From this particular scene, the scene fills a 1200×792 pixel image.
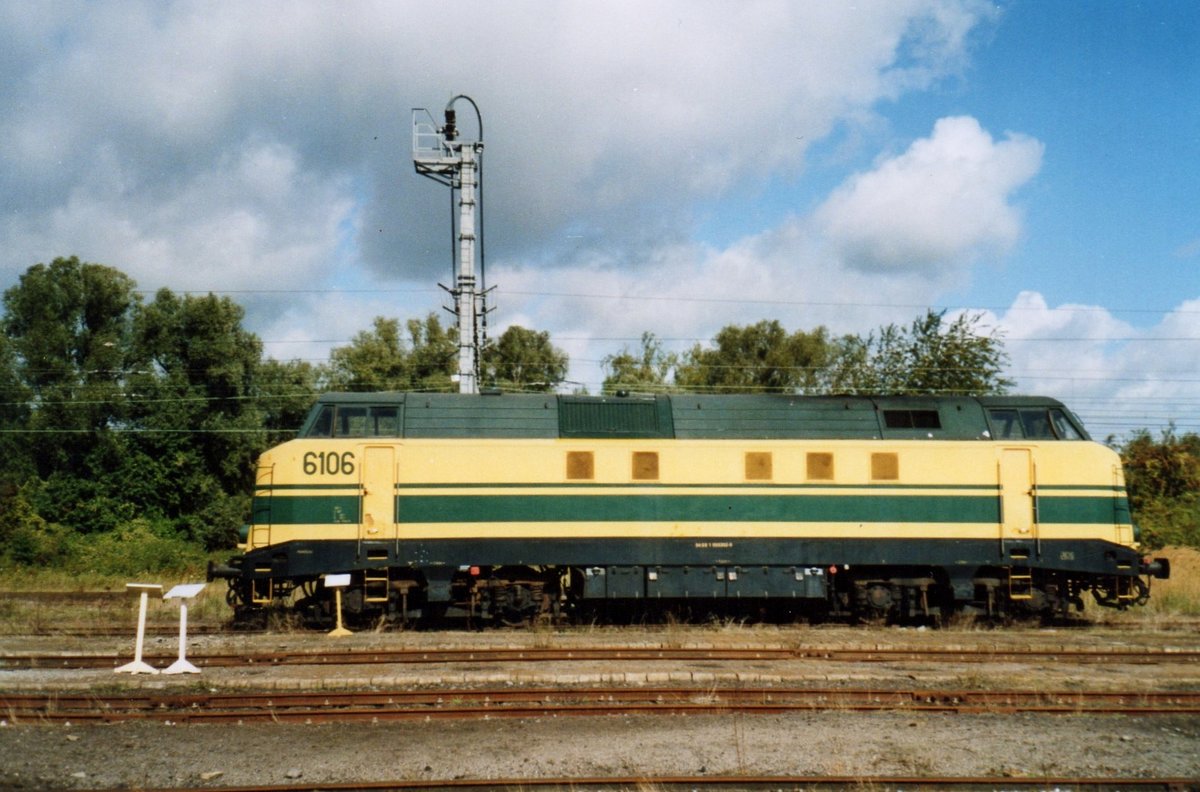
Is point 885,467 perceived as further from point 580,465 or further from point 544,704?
point 544,704

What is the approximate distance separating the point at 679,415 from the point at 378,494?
5.51 metres

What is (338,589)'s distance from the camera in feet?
51.8

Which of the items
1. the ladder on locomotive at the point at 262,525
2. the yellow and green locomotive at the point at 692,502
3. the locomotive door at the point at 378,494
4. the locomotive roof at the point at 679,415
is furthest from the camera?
the locomotive roof at the point at 679,415

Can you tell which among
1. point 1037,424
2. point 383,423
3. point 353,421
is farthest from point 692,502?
point 1037,424

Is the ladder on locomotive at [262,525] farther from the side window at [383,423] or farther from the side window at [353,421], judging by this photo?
the side window at [383,423]

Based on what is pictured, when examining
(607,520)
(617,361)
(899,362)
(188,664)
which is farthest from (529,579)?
(617,361)

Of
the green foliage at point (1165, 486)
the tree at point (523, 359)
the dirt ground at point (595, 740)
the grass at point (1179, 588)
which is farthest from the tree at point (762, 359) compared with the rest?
the dirt ground at point (595, 740)

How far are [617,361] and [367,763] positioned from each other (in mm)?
38599

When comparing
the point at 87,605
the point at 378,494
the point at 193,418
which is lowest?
the point at 87,605

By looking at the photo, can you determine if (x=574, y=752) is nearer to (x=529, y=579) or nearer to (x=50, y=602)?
(x=529, y=579)

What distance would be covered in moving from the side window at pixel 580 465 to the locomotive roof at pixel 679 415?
345 mm

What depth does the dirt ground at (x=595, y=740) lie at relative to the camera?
8.39m

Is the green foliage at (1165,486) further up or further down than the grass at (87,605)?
further up

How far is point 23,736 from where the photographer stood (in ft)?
30.9
